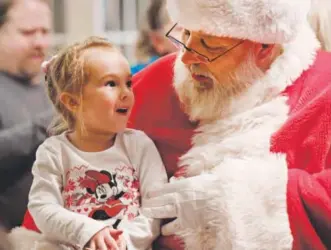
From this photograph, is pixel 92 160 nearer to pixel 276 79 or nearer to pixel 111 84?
pixel 111 84

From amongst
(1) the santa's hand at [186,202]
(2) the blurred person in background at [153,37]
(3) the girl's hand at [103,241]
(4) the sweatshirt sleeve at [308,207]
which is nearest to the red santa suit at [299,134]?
(4) the sweatshirt sleeve at [308,207]

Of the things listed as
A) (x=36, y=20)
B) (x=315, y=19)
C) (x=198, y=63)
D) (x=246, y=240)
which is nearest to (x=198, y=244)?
(x=246, y=240)

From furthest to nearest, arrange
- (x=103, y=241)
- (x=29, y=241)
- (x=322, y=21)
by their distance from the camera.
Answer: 1. (x=322, y=21)
2. (x=29, y=241)
3. (x=103, y=241)

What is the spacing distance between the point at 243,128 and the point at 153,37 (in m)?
0.85

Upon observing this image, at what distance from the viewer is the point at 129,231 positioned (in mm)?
987

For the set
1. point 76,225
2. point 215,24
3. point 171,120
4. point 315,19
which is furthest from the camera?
point 315,19

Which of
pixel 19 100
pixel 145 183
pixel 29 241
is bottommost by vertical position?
pixel 29 241

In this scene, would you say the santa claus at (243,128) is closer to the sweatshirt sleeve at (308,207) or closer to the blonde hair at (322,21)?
A: the sweatshirt sleeve at (308,207)

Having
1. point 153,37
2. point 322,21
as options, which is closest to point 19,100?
point 322,21

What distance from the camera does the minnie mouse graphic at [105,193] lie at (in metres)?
0.99

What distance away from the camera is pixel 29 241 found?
105 centimetres

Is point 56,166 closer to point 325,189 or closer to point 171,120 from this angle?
point 171,120

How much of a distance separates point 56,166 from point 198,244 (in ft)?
0.85

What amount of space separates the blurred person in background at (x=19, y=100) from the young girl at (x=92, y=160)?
0.18ft
